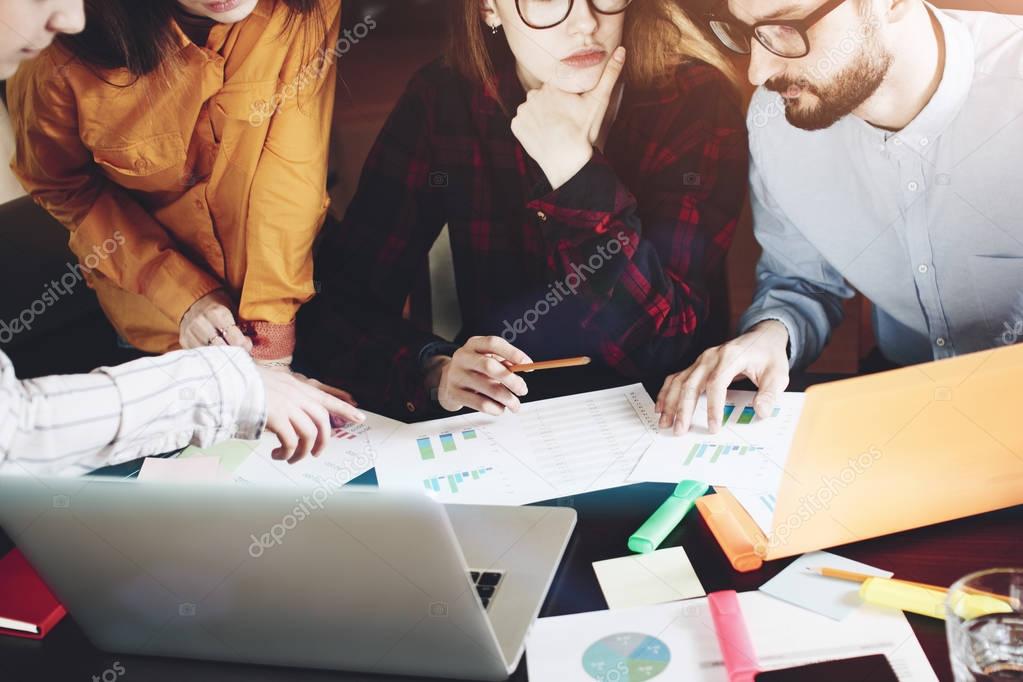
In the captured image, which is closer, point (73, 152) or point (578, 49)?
point (73, 152)

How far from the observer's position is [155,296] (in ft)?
4.34

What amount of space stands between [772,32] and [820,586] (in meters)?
0.79

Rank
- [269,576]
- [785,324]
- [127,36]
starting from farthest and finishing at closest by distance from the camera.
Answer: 1. [785,324]
2. [127,36]
3. [269,576]

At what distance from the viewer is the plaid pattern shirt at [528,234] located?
4.56ft

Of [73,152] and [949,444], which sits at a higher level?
[73,152]

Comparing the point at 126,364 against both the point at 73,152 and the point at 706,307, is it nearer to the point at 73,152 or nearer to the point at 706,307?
the point at 73,152

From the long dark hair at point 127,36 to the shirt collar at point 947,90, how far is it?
1039 millimetres

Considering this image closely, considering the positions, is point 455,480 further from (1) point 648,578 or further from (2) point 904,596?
(2) point 904,596

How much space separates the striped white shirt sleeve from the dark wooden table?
0.20m

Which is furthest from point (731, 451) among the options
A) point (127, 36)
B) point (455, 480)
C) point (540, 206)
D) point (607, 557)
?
point (127, 36)

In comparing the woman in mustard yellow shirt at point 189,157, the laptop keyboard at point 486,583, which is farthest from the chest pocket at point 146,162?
the laptop keyboard at point 486,583

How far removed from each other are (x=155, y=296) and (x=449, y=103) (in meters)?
0.52

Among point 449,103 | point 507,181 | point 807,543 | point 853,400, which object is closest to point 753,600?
A: point 807,543

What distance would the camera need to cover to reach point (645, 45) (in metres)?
1.36
